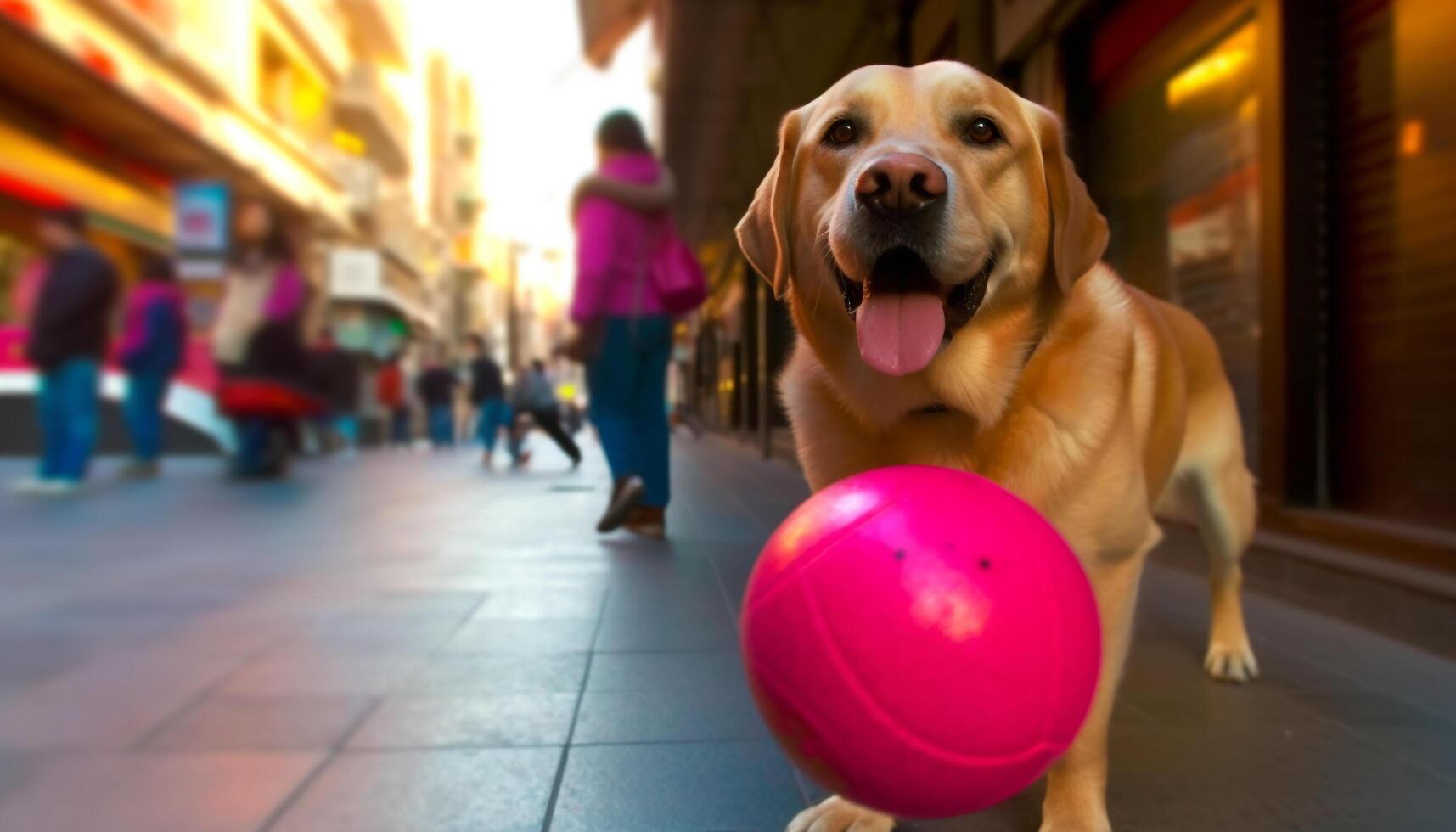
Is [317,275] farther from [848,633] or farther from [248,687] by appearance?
[848,633]

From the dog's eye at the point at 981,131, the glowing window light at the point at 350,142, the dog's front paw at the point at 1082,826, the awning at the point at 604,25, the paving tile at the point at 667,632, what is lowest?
the paving tile at the point at 667,632

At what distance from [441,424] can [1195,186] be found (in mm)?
17297

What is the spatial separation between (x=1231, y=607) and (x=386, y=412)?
21676mm

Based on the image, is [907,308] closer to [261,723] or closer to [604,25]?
[261,723]

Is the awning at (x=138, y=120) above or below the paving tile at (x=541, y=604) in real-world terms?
above

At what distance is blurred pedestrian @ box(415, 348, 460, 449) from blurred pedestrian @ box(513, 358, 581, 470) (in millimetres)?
7560


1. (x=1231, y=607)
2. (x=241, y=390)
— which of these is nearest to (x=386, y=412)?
(x=241, y=390)

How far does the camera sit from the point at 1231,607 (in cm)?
303

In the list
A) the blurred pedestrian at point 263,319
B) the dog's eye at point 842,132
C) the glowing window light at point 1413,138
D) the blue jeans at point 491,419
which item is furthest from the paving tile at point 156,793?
the blue jeans at point 491,419

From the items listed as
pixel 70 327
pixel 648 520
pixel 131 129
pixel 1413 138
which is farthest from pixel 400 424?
pixel 1413 138

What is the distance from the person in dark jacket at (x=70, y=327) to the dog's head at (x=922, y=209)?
789 cm

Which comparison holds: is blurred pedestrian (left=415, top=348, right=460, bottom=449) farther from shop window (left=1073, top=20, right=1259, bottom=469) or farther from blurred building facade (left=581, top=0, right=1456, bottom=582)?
shop window (left=1073, top=20, right=1259, bottom=469)

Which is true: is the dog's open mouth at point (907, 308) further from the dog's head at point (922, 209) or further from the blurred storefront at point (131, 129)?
the blurred storefront at point (131, 129)

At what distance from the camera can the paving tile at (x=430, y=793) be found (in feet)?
6.47
